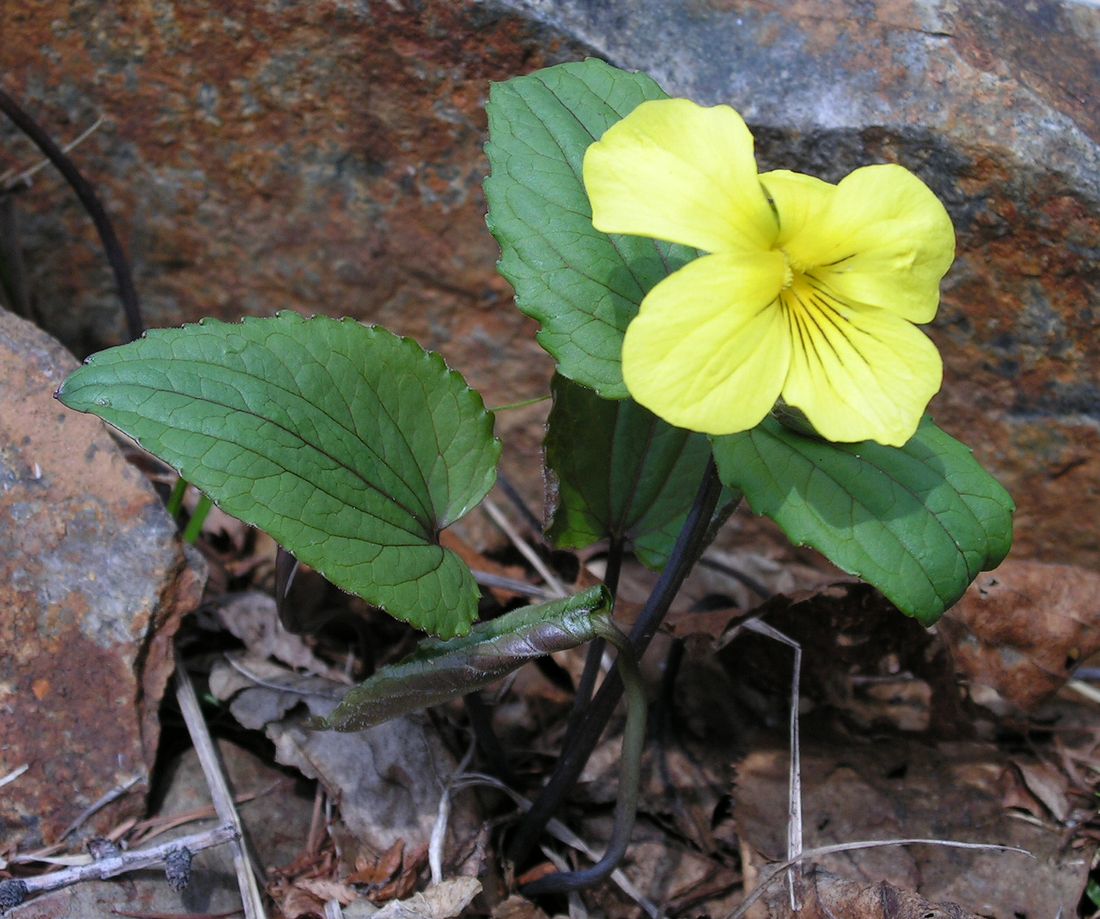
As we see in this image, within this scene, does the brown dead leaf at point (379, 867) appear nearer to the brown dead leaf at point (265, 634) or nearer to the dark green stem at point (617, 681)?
the dark green stem at point (617, 681)

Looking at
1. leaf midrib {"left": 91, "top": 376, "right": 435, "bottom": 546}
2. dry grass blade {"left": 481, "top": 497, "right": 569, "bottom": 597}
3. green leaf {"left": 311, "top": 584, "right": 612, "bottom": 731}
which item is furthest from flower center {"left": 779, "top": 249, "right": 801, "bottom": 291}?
dry grass blade {"left": 481, "top": 497, "right": 569, "bottom": 597}

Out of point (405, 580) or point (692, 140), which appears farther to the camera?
point (405, 580)

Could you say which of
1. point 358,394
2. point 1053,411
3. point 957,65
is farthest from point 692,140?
point 1053,411

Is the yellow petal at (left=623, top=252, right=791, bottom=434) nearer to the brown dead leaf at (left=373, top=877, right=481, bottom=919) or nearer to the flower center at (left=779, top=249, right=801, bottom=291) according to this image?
the flower center at (left=779, top=249, right=801, bottom=291)

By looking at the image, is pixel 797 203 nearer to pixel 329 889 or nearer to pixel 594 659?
pixel 594 659

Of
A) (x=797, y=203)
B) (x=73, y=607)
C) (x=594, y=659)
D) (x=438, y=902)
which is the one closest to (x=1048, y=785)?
(x=594, y=659)

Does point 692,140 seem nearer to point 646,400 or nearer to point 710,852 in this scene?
point 646,400
